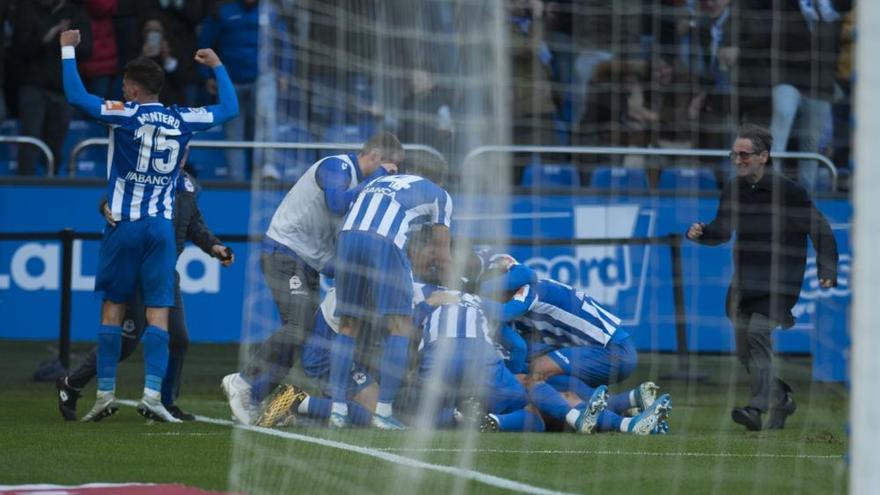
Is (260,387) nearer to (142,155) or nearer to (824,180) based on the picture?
(142,155)

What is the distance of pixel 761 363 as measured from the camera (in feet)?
34.7

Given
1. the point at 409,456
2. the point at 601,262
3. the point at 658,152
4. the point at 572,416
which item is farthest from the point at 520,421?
the point at 601,262

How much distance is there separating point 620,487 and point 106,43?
32.2ft

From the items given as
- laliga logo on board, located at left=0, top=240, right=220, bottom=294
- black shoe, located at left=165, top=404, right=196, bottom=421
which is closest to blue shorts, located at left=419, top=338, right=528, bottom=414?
black shoe, located at left=165, top=404, right=196, bottom=421

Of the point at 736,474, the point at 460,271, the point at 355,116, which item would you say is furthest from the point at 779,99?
the point at 736,474

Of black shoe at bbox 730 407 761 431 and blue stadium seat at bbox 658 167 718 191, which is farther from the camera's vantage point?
blue stadium seat at bbox 658 167 718 191

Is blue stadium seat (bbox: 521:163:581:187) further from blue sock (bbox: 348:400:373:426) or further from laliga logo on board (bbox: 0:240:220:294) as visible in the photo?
blue sock (bbox: 348:400:373:426)

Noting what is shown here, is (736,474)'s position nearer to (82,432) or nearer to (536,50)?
(536,50)

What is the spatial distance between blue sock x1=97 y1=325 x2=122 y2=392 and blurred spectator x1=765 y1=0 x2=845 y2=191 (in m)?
5.03

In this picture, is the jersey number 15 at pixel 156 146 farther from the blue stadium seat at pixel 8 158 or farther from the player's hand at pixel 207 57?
the blue stadium seat at pixel 8 158

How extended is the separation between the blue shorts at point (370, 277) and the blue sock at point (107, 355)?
1.43 metres

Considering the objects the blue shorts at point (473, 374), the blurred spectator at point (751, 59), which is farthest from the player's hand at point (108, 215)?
the blurred spectator at point (751, 59)

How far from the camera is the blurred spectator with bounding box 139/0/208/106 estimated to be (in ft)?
51.8

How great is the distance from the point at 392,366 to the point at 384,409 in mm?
313
